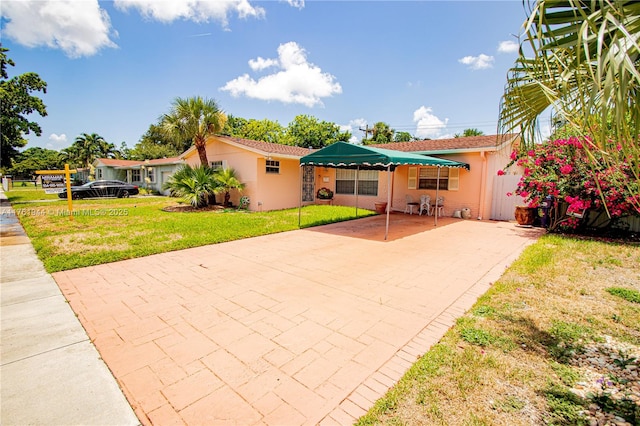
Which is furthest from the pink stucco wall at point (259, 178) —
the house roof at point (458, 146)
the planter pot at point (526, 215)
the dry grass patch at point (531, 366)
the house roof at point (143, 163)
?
the dry grass patch at point (531, 366)

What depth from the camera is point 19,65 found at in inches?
742

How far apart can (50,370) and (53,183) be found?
10.9 m

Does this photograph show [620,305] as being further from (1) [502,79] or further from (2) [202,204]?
(2) [202,204]

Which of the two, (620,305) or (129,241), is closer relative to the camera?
(620,305)

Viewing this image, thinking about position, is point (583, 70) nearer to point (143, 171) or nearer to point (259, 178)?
point (259, 178)

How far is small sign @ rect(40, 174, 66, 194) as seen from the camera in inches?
408

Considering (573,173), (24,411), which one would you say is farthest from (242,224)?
(573,173)

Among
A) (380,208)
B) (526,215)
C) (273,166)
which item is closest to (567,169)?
(526,215)

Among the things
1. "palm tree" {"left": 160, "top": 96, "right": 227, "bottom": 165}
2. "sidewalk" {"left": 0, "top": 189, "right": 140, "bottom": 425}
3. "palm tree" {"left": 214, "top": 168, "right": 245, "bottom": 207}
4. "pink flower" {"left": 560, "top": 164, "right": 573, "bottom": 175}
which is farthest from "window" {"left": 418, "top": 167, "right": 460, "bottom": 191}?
"sidewalk" {"left": 0, "top": 189, "right": 140, "bottom": 425}

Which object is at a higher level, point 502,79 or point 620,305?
point 502,79

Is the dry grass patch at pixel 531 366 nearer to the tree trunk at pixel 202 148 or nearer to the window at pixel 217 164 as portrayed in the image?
the tree trunk at pixel 202 148

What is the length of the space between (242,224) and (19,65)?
836 inches

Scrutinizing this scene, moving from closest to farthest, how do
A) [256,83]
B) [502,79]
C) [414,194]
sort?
[502,79] → [414,194] → [256,83]

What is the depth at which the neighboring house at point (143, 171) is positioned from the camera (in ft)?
81.7
